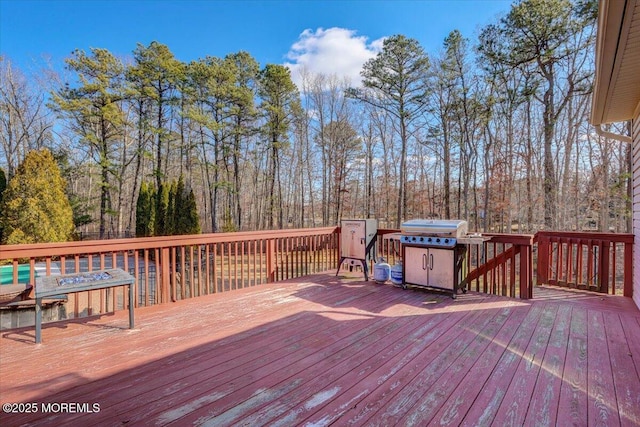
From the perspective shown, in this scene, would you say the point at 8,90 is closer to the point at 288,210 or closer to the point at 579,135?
the point at 288,210

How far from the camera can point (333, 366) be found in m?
2.28

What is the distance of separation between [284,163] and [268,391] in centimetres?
1827

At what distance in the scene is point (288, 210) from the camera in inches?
806

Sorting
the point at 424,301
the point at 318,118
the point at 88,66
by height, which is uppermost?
the point at 88,66

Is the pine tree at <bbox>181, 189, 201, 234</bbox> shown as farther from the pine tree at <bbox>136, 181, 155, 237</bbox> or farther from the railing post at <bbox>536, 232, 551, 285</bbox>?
the railing post at <bbox>536, 232, 551, 285</bbox>

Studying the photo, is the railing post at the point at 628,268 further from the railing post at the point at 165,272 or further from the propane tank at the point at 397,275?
the railing post at the point at 165,272

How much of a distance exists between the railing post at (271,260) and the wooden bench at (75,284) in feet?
7.07

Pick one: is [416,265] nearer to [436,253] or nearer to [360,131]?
[436,253]

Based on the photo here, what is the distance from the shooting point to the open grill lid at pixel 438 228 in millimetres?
4078

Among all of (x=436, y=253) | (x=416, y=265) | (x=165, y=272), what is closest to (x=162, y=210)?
(x=165, y=272)

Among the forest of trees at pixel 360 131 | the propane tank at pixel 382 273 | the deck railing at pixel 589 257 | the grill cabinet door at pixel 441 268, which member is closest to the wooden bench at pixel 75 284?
the propane tank at pixel 382 273

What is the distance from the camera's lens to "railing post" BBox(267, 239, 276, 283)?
491cm

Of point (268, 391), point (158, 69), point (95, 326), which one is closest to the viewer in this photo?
point (268, 391)

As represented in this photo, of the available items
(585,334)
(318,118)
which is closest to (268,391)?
(585,334)
